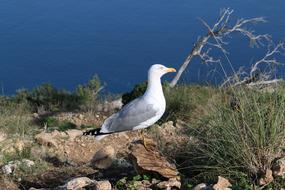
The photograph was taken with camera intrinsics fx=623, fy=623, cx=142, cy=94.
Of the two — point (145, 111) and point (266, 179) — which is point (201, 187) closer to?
point (266, 179)

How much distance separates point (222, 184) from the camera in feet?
16.5

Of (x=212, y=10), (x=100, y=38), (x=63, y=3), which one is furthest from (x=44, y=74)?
(x=63, y=3)

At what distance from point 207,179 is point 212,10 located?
288 feet

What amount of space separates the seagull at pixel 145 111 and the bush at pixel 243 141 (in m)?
1.23

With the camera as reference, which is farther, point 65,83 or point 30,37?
point 30,37

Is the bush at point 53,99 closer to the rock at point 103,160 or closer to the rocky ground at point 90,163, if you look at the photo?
the rocky ground at point 90,163

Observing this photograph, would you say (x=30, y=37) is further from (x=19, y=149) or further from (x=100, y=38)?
(x=19, y=149)

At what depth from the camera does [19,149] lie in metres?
7.67

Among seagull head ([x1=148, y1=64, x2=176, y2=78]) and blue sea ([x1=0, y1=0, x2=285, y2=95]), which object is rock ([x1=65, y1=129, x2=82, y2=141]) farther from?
blue sea ([x1=0, y1=0, x2=285, y2=95])

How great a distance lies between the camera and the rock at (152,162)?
5.59m

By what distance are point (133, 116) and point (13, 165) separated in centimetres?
148

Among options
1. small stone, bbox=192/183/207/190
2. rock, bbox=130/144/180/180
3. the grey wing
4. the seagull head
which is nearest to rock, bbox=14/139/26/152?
the grey wing

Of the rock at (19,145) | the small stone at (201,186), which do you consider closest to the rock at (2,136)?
the rock at (19,145)

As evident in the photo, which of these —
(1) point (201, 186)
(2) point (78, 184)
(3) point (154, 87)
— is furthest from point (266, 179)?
(3) point (154, 87)
